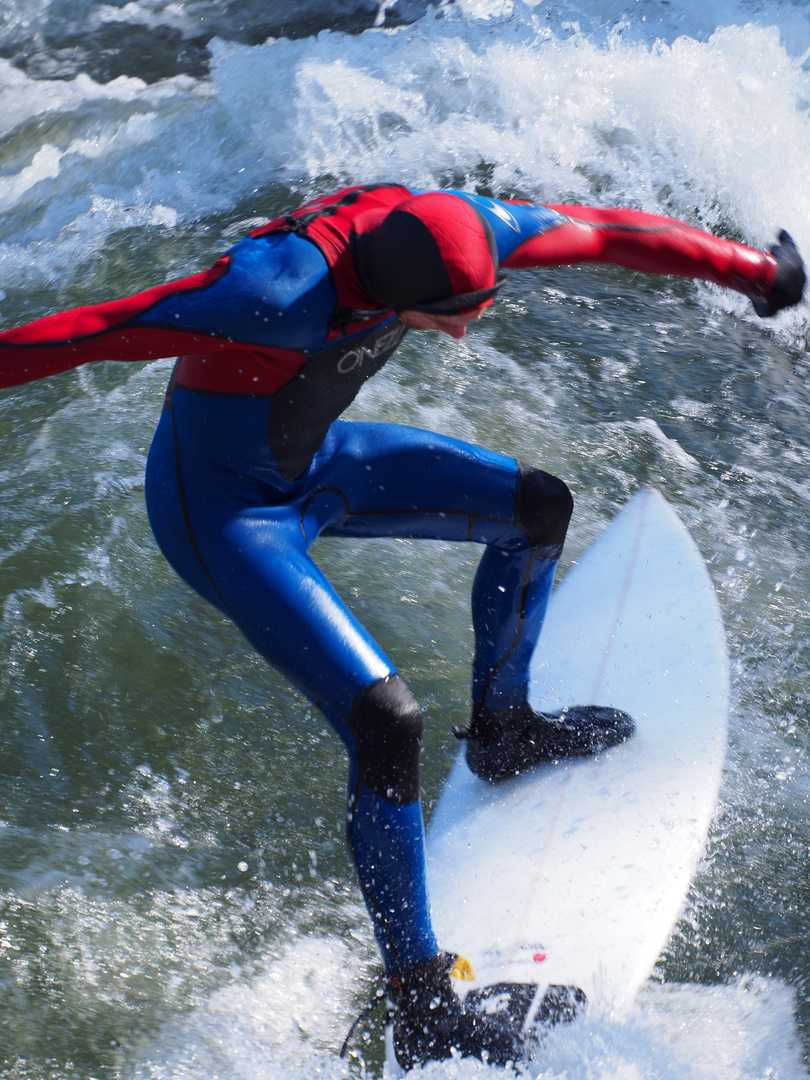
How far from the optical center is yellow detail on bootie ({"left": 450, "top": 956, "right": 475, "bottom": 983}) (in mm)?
1809

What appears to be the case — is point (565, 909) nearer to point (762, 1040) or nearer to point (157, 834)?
point (762, 1040)

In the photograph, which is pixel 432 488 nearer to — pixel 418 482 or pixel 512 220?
pixel 418 482

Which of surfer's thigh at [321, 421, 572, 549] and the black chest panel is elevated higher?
the black chest panel

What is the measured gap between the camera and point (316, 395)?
1.71 meters

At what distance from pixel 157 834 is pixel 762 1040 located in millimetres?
1328

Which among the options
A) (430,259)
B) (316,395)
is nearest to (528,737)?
(316,395)

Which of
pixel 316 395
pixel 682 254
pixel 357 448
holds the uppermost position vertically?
pixel 682 254

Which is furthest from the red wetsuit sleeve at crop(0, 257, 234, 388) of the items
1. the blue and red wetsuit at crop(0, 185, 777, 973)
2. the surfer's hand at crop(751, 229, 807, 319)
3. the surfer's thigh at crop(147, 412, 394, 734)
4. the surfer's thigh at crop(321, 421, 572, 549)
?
the surfer's hand at crop(751, 229, 807, 319)

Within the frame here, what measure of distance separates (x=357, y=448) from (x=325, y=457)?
0.07m

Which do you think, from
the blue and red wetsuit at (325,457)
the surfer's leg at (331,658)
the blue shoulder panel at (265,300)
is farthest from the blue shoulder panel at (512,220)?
the surfer's leg at (331,658)

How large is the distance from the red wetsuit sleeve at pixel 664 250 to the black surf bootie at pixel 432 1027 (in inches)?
54.9

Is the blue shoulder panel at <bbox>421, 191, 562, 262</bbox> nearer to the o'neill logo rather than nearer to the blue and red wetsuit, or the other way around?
the blue and red wetsuit

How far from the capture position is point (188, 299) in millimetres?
1479

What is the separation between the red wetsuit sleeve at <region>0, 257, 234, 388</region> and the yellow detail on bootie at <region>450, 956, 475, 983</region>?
1251mm
